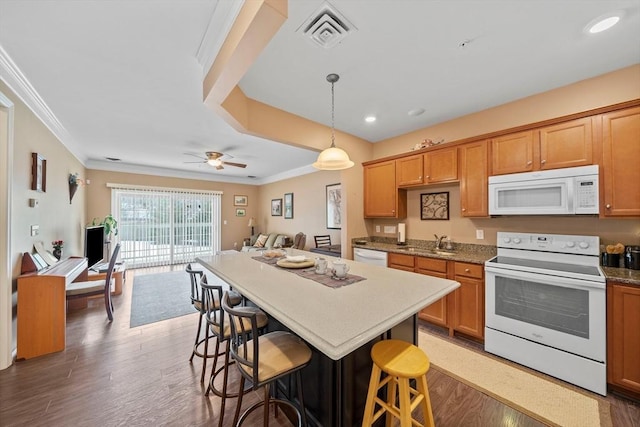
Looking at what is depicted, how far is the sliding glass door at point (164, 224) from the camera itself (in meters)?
6.15

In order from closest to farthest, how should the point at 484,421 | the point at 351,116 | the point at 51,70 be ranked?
the point at 484,421, the point at 51,70, the point at 351,116

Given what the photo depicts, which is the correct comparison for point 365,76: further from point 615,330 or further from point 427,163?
point 615,330

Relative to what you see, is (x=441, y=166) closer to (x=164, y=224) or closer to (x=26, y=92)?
(x=26, y=92)

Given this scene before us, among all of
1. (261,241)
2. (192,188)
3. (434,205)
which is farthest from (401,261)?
(192,188)

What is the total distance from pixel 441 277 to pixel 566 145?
175cm

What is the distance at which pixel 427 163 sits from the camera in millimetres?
3268

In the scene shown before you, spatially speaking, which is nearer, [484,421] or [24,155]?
[484,421]

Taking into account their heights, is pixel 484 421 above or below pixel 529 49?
below

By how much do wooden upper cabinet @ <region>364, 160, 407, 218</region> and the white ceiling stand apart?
74 centimetres

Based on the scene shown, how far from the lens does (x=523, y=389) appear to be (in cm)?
191

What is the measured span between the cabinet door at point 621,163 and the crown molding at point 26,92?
16.5 feet

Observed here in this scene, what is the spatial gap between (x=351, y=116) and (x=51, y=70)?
3.04 metres

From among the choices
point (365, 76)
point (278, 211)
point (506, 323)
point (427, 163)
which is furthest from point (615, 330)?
point (278, 211)

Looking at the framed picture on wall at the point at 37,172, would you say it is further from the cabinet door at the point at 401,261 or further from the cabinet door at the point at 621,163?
the cabinet door at the point at 621,163
